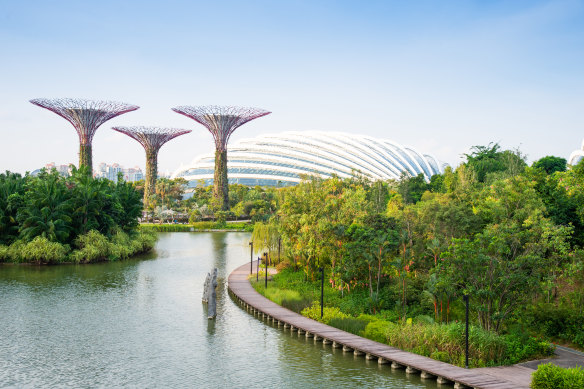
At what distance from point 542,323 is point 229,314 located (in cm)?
A: 1321

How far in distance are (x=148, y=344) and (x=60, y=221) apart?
956 inches

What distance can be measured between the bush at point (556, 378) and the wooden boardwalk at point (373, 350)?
2.07 feet

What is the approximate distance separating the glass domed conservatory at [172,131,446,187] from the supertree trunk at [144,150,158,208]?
81.2ft

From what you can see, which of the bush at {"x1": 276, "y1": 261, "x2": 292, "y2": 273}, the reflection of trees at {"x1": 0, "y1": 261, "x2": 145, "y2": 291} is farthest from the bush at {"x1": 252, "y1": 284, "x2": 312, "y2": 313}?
the reflection of trees at {"x1": 0, "y1": 261, "x2": 145, "y2": 291}

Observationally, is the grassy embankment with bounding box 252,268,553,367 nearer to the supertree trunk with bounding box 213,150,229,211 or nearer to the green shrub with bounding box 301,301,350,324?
the green shrub with bounding box 301,301,350,324

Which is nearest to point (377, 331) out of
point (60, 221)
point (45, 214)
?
point (60, 221)

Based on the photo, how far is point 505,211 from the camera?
28609 millimetres

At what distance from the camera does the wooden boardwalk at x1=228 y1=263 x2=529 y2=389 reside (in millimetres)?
16219

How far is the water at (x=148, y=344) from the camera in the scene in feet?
57.7

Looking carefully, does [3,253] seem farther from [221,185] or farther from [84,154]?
[221,185]

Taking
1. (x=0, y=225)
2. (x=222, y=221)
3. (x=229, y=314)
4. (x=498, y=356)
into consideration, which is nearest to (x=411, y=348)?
(x=498, y=356)

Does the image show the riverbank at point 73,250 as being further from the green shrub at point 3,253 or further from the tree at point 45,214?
the tree at point 45,214

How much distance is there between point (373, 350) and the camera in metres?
19.4

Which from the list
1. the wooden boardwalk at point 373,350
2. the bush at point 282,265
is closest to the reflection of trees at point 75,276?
the bush at point 282,265
